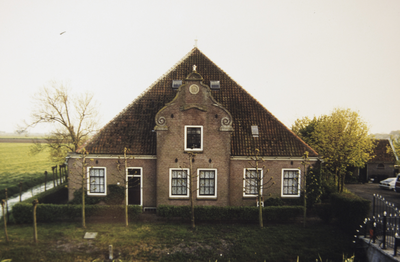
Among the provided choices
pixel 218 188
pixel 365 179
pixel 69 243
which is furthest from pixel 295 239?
pixel 365 179

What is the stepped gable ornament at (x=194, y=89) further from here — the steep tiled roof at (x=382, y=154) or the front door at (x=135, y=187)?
the steep tiled roof at (x=382, y=154)

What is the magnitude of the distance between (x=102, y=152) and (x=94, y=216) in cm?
512

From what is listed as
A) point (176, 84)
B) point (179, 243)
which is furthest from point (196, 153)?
point (176, 84)

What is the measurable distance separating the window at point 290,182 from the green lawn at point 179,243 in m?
3.41

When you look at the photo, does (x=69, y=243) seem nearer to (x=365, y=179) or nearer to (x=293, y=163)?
(x=293, y=163)

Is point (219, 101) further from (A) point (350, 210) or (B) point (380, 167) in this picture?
(B) point (380, 167)

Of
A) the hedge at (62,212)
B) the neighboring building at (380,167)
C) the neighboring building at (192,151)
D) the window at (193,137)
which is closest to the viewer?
the hedge at (62,212)

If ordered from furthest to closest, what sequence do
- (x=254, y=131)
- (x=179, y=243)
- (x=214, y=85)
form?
(x=214, y=85), (x=254, y=131), (x=179, y=243)

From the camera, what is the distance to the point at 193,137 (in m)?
18.3

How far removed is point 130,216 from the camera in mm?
16766

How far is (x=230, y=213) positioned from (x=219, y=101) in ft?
32.7

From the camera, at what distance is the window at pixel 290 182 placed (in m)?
19.4

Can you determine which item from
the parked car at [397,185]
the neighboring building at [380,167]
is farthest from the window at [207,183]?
the neighboring building at [380,167]

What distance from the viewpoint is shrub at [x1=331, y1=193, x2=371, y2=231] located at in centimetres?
1516
